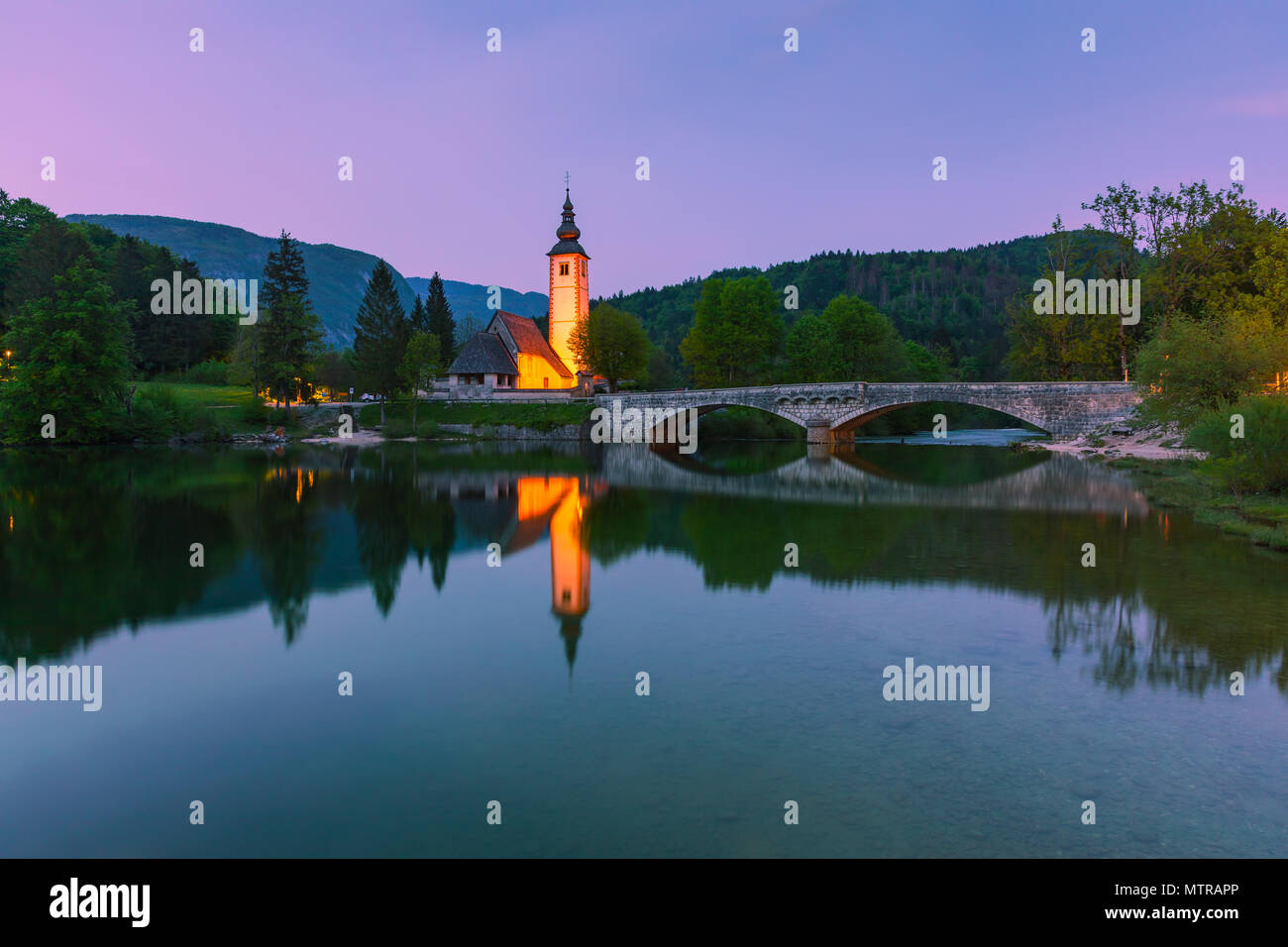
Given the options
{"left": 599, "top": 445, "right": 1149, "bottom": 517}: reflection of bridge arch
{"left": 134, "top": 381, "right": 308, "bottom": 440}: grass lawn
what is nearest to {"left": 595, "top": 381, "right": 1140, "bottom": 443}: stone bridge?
{"left": 599, "top": 445, "right": 1149, "bottom": 517}: reflection of bridge arch

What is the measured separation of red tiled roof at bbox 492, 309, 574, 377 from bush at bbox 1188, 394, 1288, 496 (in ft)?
237

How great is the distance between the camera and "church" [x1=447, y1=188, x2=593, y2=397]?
87625 millimetres

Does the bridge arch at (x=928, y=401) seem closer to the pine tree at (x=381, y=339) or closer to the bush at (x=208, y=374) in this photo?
the pine tree at (x=381, y=339)

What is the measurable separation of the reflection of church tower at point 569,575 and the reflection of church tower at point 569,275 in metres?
65.1

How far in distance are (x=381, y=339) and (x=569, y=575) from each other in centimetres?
6789

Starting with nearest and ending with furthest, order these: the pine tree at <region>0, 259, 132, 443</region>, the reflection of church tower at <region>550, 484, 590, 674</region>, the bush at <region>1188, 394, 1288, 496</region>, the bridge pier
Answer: the reflection of church tower at <region>550, 484, 590, 674</region> → the bush at <region>1188, 394, 1288, 496</region> → the pine tree at <region>0, 259, 132, 443</region> → the bridge pier

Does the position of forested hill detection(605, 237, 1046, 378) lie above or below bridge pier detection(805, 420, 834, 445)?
above

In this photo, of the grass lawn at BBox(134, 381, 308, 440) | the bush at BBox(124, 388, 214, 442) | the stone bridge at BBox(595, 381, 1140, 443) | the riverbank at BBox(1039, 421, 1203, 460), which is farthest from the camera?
the grass lawn at BBox(134, 381, 308, 440)

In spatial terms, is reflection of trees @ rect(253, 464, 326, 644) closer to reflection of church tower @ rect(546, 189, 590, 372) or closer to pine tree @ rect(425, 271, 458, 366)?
reflection of church tower @ rect(546, 189, 590, 372)

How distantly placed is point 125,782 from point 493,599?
855 centimetres

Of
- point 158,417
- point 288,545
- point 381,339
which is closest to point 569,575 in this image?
point 288,545

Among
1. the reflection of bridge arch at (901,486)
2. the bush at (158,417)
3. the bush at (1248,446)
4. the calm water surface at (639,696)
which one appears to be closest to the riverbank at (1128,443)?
the reflection of bridge arch at (901,486)

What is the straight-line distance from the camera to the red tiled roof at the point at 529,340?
9094 centimetres

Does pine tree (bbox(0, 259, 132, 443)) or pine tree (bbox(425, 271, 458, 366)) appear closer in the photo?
pine tree (bbox(0, 259, 132, 443))
